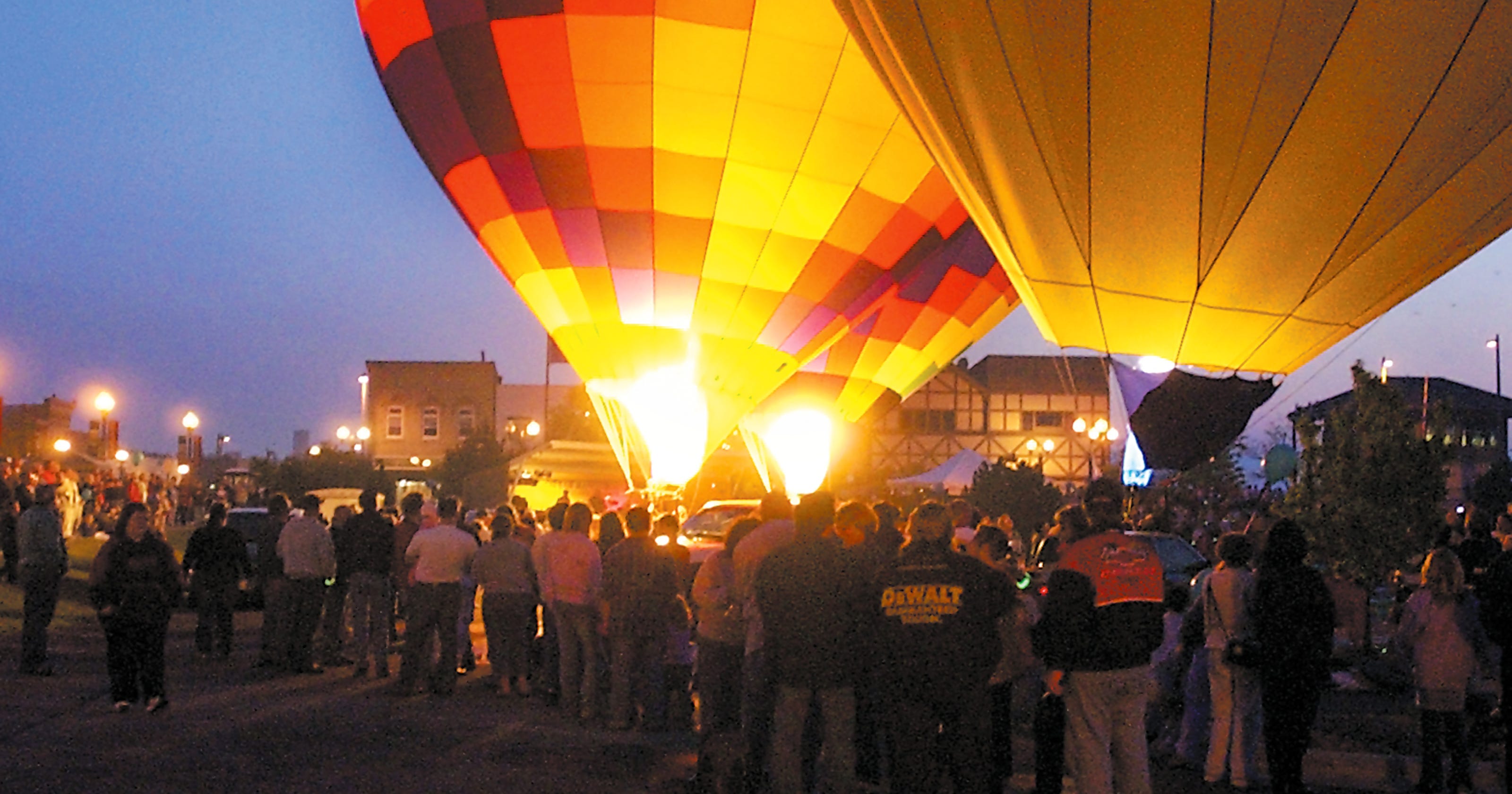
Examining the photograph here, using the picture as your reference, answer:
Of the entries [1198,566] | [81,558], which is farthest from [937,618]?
[81,558]

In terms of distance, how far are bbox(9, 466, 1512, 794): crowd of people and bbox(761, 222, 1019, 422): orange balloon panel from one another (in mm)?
10630

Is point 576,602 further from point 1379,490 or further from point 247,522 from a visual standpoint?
point 247,522

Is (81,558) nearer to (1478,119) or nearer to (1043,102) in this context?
(1043,102)

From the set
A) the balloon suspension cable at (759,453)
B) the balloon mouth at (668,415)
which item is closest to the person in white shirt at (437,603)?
the balloon mouth at (668,415)

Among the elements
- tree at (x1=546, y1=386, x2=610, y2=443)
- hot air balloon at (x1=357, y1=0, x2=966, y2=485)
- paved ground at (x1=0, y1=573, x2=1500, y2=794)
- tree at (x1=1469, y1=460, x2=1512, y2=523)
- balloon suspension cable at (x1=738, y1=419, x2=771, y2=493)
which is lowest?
paved ground at (x1=0, y1=573, x2=1500, y2=794)

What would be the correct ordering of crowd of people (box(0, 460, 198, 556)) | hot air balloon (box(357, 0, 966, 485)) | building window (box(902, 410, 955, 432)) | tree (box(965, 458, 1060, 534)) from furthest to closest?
building window (box(902, 410, 955, 432)), tree (box(965, 458, 1060, 534)), crowd of people (box(0, 460, 198, 556)), hot air balloon (box(357, 0, 966, 485))

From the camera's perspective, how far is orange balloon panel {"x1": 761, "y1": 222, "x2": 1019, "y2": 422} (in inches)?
822

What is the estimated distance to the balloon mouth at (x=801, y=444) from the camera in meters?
22.9

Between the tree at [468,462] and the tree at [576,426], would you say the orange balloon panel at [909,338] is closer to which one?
the tree at [468,462]

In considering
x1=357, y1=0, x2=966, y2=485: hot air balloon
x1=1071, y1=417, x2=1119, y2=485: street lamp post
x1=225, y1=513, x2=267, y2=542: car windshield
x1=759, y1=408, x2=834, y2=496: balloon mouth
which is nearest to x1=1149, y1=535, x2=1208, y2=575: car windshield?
x1=1071, y1=417, x2=1119, y2=485: street lamp post

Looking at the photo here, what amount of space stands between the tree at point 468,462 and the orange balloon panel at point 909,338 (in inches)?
758

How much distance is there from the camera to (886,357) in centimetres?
2195

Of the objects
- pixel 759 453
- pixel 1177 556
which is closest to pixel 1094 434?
pixel 759 453

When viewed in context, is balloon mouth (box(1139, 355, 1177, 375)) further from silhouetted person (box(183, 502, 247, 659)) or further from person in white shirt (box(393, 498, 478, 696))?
silhouetted person (box(183, 502, 247, 659))
